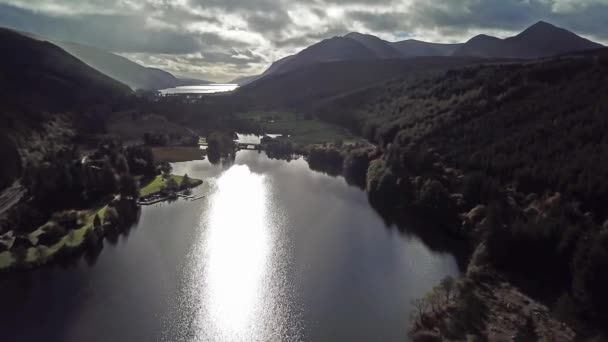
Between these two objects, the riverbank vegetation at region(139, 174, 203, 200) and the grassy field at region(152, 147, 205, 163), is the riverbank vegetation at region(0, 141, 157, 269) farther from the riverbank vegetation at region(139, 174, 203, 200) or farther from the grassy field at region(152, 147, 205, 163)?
the grassy field at region(152, 147, 205, 163)

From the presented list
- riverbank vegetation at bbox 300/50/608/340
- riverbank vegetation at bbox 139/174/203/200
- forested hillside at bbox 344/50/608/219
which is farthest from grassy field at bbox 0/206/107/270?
forested hillside at bbox 344/50/608/219

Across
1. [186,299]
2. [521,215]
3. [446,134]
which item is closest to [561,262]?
[521,215]

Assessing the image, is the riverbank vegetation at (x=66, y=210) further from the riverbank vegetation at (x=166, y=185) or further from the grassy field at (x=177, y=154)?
the grassy field at (x=177, y=154)

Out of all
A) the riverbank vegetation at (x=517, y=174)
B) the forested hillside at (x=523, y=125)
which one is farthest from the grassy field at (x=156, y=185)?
the forested hillside at (x=523, y=125)

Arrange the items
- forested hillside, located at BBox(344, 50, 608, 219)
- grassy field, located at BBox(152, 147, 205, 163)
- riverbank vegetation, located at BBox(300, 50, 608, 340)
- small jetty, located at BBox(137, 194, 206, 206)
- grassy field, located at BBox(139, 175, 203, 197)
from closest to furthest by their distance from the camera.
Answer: riverbank vegetation, located at BBox(300, 50, 608, 340)
forested hillside, located at BBox(344, 50, 608, 219)
small jetty, located at BBox(137, 194, 206, 206)
grassy field, located at BBox(139, 175, 203, 197)
grassy field, located at BBox(152, 147, 205, 163)

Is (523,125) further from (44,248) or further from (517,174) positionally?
(44,248)

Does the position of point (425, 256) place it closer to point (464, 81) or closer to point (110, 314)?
point (110, 314)
